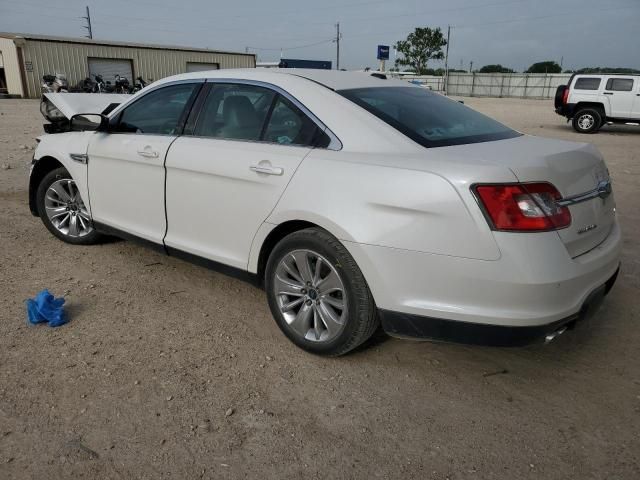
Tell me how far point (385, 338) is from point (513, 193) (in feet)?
4.47

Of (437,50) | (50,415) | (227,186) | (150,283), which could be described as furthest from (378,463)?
(437,50)

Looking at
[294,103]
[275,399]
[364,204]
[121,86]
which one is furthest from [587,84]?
[121,86]

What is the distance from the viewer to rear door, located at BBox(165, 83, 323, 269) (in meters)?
3.05

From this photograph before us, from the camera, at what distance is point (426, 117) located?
313 cm

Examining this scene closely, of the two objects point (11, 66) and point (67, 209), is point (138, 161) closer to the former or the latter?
point (67, 209)

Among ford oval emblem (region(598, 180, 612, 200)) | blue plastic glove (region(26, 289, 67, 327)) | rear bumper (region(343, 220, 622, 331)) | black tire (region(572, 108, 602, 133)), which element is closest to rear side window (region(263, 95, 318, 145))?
rear bumper (region(343, 220, 622, 331))

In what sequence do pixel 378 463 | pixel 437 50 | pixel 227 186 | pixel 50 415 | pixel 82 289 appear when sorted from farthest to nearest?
pixel 437 50 < pixel 82 289 < pixel 227 186 < pixel 50 415 < pixel 378 463

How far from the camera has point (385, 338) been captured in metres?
3.34

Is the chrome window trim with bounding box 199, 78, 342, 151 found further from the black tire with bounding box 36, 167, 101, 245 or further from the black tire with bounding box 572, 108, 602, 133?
the black tire with bounding box 572, 108, 602, 133

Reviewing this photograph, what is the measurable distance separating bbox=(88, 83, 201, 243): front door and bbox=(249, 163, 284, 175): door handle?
868 millimetres

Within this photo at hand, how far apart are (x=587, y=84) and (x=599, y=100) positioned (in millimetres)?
595

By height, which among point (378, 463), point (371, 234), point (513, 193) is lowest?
point (378, 463)

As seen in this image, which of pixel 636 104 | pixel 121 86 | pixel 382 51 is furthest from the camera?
pixel 382 51

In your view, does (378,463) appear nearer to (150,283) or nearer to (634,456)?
(634,456)
